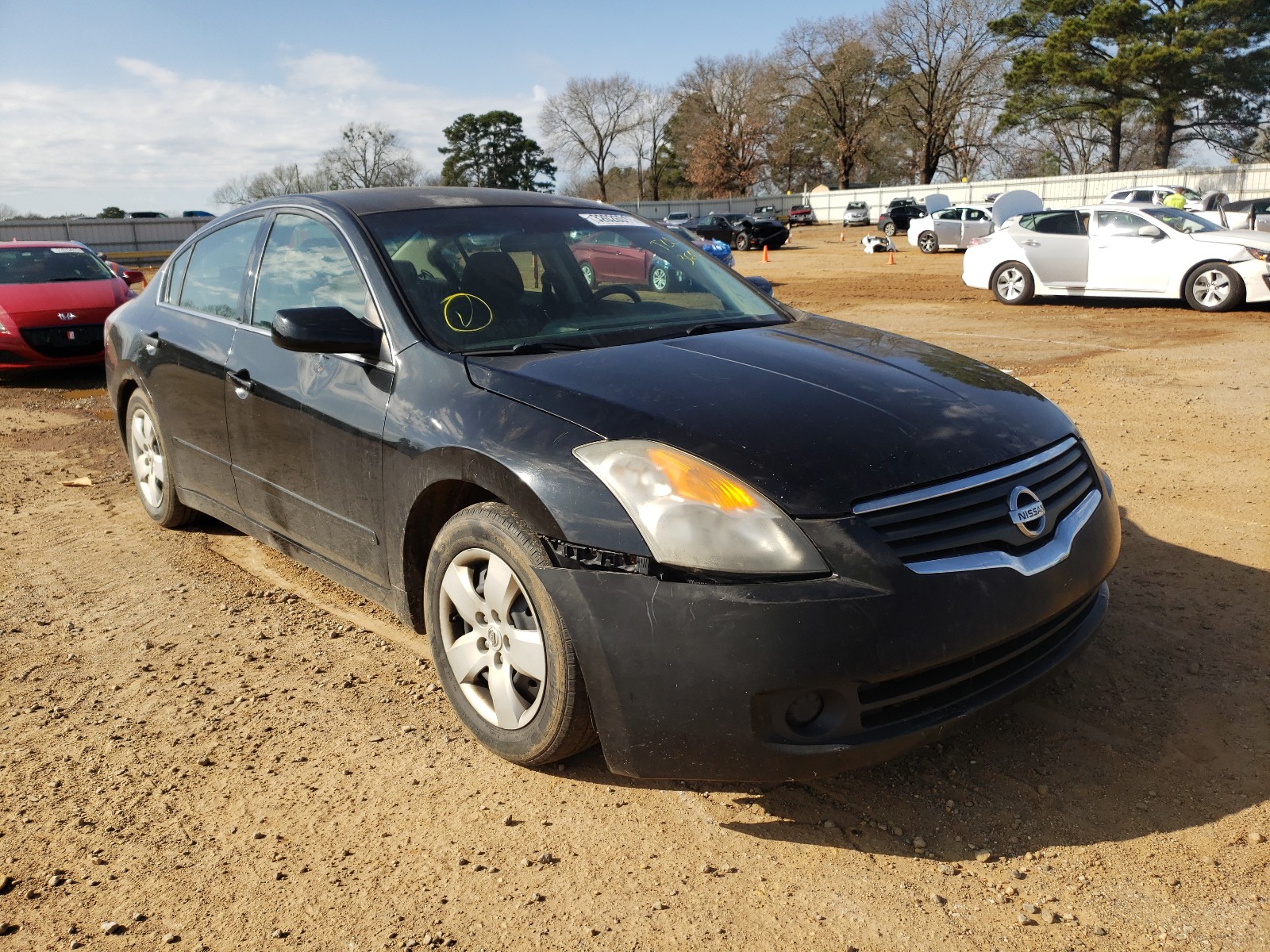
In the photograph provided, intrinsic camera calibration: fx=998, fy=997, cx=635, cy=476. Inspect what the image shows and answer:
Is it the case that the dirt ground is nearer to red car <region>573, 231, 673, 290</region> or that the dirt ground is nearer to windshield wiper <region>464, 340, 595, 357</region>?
windshield wiper <region>464, 340, 595, 357</region>

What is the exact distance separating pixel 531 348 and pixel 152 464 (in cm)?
291

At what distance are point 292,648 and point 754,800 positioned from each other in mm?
1962

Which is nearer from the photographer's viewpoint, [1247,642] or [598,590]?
[598,590]

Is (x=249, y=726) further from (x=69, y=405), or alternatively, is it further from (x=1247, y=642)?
(x=69, y=405)

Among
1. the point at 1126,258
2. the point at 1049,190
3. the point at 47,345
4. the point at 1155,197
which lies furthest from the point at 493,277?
the point at 1049,190

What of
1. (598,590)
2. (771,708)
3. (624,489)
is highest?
(624,489)

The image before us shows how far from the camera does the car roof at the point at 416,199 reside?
3.75 metres

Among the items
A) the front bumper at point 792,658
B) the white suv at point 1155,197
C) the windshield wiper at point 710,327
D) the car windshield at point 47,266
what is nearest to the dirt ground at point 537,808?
the front bumper at point 792,658

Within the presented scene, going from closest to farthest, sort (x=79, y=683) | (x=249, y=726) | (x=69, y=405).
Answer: (x=249, y=726) < (x=79, y=683) < (x=69, y=405)

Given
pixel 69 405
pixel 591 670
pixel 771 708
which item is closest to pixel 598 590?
pixel 591 670

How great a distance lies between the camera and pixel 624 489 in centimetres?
246

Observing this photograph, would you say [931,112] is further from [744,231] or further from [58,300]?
[58,300]

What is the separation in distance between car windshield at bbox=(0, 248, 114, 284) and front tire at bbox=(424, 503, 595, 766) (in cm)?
1010

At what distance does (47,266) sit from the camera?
1118 centimetres
